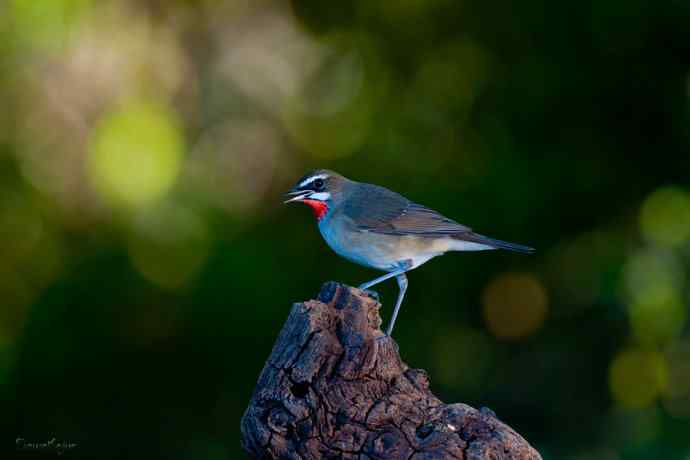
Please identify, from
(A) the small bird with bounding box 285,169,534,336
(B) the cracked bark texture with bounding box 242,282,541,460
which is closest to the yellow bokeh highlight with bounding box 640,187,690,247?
(A) the small bird with bounding box 285,169,534,336

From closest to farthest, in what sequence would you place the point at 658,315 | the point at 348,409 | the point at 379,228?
the point at 348,409 → the point at 379,228 → the point at 658,315

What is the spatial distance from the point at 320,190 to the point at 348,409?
8.86ft

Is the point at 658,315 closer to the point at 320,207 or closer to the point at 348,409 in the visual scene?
the point at 320,207

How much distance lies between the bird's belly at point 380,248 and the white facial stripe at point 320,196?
0.21 metres

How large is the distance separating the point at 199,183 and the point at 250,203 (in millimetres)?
511

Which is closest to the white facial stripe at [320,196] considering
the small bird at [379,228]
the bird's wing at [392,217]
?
the small bird at [379,228]

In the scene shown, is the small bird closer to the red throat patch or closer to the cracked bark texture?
the red throat patch

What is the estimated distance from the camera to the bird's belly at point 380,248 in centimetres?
571

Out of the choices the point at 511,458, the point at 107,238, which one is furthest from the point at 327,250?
the point at 511,458

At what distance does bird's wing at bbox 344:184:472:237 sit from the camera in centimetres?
588

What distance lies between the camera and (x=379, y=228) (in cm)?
588

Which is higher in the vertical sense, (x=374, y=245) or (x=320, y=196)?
(x=320, y=196)

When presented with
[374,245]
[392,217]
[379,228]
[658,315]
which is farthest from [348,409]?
[658,315]

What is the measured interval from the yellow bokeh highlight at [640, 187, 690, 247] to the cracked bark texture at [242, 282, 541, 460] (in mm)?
3663
